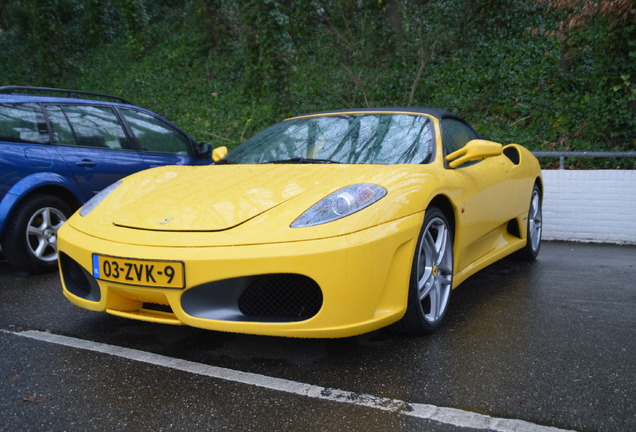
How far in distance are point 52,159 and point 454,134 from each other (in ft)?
10.3

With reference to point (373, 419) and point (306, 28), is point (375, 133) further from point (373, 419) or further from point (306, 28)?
point (306, 28)

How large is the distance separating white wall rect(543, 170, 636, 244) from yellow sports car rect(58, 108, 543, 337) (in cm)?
365

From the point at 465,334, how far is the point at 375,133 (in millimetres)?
1352

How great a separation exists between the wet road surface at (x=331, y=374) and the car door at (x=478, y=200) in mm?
419

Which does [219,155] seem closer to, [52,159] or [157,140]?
[52,159]

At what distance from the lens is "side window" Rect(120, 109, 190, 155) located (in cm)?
584

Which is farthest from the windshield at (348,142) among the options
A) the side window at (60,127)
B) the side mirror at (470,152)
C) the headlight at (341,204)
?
the side window at (60,127)

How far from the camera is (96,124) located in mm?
5516

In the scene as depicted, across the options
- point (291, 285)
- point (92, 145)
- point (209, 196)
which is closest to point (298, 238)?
point (291, 285)

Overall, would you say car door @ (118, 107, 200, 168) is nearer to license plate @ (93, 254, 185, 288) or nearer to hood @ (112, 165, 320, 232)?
hood @ (112, 165, 320, 232)

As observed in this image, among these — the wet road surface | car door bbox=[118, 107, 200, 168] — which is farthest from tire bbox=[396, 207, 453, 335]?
car door bbox=[118, 107, 200, 168]

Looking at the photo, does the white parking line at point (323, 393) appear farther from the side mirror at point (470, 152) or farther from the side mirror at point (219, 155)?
the side mirror at point (470, 152)

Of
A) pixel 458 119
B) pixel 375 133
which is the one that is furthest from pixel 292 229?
pixel 458 119

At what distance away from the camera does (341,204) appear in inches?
114
